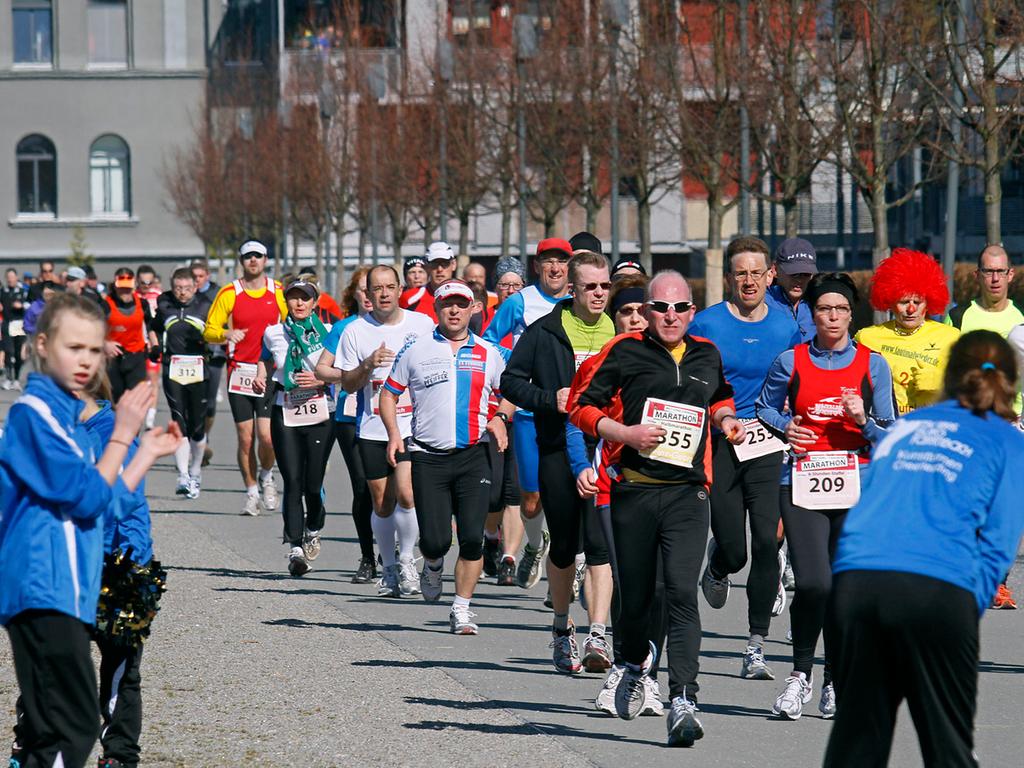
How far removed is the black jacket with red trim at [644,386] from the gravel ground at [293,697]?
114 centimetres

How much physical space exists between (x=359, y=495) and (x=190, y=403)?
6.05 m

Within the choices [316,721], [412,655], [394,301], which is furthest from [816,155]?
[316,721]

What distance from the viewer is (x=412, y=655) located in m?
9.96

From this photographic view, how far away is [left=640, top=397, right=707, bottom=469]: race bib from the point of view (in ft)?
26.4

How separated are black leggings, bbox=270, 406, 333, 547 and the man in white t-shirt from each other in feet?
2.76

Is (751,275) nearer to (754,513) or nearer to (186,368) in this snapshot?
(754,513)

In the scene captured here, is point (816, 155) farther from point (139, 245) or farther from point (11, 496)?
point (139, 245)

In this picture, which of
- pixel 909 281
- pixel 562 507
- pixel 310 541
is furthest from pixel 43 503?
pixel 310 541

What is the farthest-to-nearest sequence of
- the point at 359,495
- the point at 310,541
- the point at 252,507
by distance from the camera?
the point at 252,507 < the point at 310,541 < the point at 359,495

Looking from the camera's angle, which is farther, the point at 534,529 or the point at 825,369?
the point at 534,529

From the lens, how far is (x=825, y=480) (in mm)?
8359

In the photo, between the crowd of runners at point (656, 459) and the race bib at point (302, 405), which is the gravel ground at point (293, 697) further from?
the race bib at point (302, 405)

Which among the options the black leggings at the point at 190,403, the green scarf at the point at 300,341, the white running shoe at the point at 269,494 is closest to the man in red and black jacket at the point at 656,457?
the green scarf at the point at 300,341

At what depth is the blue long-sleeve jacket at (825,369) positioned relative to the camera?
27.8ft
